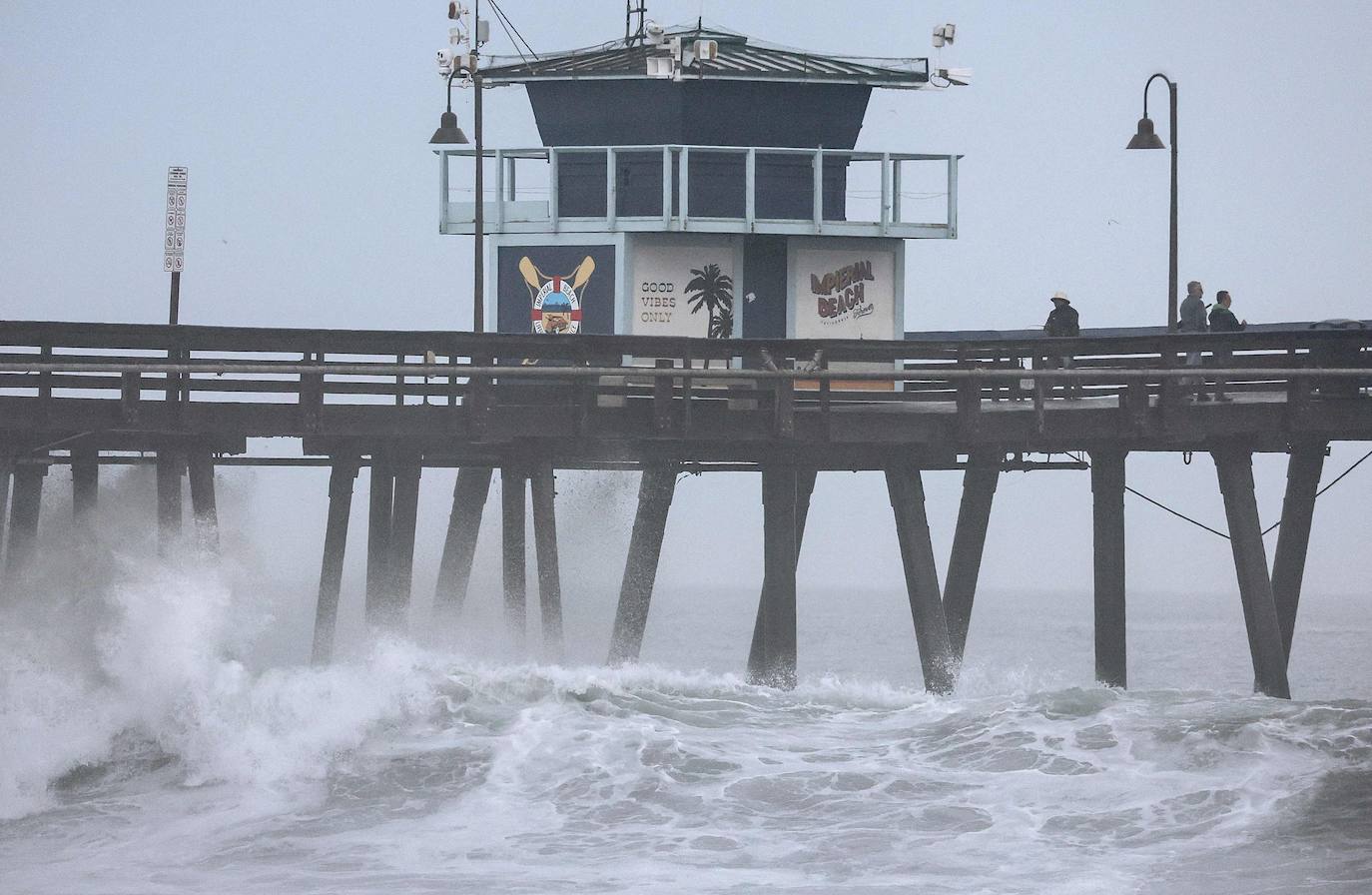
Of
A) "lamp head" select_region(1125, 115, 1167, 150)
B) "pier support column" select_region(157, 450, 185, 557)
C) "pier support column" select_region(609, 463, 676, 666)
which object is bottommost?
"pier support column" select_region(609, 463, 676, 666)

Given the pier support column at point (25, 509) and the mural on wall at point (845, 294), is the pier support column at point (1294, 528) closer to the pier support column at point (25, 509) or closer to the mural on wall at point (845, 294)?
the mural on wall at point (845, 294)

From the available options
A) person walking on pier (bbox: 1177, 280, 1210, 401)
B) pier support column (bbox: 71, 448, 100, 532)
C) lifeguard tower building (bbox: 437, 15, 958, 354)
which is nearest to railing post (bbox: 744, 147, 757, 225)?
lifeguard tower building (bbox: 437, 15, 958, 354)

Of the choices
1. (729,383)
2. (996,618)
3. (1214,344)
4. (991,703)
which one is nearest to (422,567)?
(729,383)

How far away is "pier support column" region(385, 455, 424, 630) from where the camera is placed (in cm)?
2078

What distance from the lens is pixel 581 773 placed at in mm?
17031

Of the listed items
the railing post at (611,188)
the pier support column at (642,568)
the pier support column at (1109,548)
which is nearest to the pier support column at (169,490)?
the pier support column at (642,568)

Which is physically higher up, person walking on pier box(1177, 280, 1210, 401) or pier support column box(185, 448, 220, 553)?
person walking on pier box(1177, 280, 1210, 401)

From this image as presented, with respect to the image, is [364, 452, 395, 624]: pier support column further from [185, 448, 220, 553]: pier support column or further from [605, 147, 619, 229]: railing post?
[605, 147, 619, 229]: railing post

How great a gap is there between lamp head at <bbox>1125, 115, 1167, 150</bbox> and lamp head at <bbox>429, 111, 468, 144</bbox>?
8.19 m

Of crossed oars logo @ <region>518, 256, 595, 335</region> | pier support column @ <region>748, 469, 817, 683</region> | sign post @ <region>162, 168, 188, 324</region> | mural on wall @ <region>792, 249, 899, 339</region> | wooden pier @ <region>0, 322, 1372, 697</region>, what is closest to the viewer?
wooden pier @ <region>0, 322, 1372, 697</region>

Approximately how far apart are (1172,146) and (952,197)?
3.03 meters

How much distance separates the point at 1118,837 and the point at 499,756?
216 inches

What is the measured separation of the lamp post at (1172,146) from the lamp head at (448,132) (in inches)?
322

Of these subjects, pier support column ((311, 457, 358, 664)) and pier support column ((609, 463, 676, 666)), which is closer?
pier support column ((311, 457, 358, 664))
